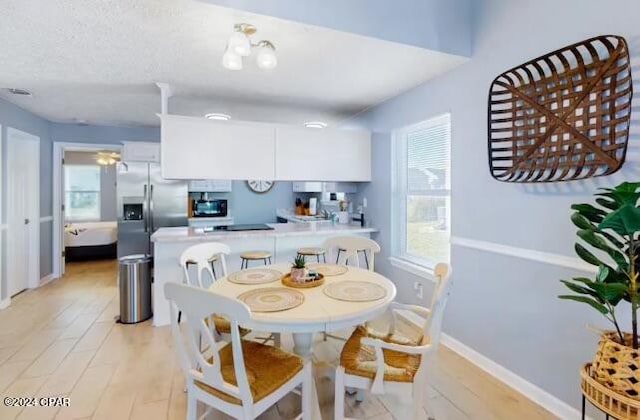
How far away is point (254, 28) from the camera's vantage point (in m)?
2.10

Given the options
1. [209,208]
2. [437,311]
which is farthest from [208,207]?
[437,311]

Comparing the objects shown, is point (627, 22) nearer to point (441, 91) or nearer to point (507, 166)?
point (507, 166)

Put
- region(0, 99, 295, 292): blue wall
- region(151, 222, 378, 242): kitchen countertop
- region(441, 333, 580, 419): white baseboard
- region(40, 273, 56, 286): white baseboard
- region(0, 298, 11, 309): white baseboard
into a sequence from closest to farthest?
1. region(441, 333, 580, 419): white baseboard
2. region(151, 222, 378, 242): kitchen countertop
3. region(0, 298, 11, 309): white baseboard
4. region(0, 99, 295, 292): blue wall
5. region(40, 273, 56, 286): white baseboard

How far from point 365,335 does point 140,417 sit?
140 centimetres

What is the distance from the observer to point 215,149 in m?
3.44

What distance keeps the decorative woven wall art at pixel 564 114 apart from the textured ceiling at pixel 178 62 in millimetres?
678

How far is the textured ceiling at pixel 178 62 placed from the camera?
1.99 m

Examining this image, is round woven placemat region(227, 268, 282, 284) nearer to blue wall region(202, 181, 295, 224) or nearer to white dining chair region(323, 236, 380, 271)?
white dining chair region(323, 236, 380, 271)

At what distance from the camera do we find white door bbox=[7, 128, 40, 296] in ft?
13.1

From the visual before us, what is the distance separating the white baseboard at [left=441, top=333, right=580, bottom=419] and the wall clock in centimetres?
498

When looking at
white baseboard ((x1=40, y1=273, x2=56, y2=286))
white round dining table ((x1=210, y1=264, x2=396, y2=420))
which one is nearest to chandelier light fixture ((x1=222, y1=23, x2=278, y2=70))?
white round dining table ((x1=210, y1=264, x2=396, y2=420))

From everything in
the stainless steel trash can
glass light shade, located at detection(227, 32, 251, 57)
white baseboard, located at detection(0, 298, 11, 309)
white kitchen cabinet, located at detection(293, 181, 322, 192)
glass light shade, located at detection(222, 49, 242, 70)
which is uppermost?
glass light shade, located at detection(227, 32, 251, 57)

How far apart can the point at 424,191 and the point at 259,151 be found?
6.07 feet

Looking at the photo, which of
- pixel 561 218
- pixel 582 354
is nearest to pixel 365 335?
pixel 582 354
